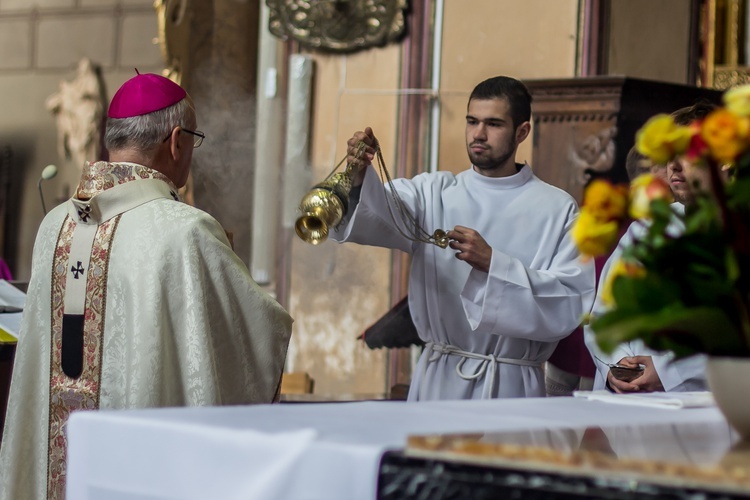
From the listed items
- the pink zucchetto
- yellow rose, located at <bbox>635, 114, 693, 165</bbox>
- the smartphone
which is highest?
the pink zucchetto

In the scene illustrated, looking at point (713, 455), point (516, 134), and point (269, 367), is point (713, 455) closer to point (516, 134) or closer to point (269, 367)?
point (269, 367)

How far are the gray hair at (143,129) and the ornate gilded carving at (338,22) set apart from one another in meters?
→ 3.82

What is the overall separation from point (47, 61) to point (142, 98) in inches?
276

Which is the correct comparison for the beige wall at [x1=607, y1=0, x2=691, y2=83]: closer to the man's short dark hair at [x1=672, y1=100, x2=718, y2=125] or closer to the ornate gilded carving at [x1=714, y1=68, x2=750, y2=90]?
the ornate gilded carving at [x1=714, y1=68, x2=750, y2=90]

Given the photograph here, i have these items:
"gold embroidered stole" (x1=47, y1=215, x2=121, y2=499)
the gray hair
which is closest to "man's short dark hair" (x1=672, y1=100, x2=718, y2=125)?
the gray hair

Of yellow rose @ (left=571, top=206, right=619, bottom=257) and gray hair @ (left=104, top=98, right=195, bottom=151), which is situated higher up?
gray hair @ (left=104, top=98, right=195, bottom=151)

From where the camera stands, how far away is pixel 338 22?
732 cm

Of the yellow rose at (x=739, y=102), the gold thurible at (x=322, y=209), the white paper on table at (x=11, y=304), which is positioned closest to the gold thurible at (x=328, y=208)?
the gold thurible at (x=322, y=209)

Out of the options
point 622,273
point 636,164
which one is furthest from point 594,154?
point 622,273

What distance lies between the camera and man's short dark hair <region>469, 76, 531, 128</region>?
3982 mm

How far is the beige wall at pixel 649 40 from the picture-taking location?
263 inches

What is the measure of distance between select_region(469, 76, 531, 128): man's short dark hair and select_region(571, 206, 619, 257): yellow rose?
2288mm

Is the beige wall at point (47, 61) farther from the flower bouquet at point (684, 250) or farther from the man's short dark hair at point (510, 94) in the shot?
the flower bouquet at point (684, 250)

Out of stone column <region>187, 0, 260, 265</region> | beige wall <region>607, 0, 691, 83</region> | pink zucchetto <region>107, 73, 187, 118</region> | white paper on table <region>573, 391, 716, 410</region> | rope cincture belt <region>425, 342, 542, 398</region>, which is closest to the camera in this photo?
white paper on table <region>573, 391, 716, 410</region>
